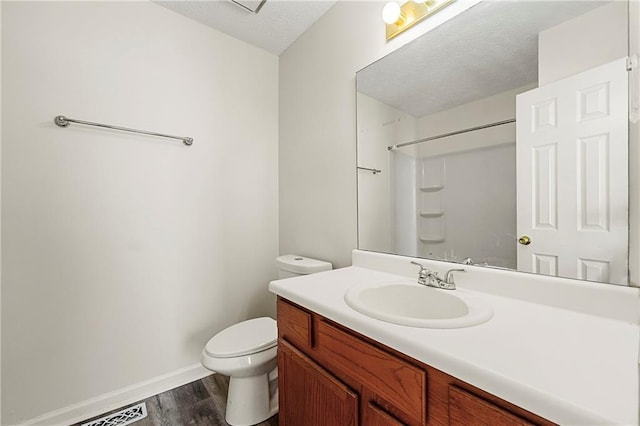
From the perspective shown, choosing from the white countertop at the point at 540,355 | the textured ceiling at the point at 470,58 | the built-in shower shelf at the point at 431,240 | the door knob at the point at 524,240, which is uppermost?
the textured ceiling at the point at 470,58

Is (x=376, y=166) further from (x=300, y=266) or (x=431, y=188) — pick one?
(x=300, y=266)

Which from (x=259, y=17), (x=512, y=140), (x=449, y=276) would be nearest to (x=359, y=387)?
(x=449, y=276)

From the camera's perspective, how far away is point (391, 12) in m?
1.21

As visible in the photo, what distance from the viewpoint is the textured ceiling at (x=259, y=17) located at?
1.61 m

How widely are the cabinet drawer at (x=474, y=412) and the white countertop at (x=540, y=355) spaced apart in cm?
4

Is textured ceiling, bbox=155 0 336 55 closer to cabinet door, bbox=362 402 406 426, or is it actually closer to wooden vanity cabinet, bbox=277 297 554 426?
wooden vanity cabinet, bbox=277 297 554 426

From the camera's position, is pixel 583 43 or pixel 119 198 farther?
pixel 119 198

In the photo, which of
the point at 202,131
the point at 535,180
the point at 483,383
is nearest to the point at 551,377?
the point at 483,383

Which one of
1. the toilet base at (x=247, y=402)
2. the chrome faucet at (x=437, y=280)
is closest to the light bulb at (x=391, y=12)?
the chrome faucet at (x=437, y=280)

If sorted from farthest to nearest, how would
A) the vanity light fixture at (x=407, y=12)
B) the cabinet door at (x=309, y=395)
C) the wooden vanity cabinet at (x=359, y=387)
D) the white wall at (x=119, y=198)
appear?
the white wall at (x=119, y=198)
the vanity light fixture at (x=407, y=12)
the cabinet door at (x=309, y=395)
the wooden vanity cabinet at (x=359, y=387)

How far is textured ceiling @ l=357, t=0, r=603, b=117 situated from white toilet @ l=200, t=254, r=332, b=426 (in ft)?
4.55

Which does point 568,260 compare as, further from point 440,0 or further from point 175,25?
point 175,25

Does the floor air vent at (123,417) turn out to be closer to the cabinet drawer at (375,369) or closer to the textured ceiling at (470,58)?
the cabinet drawer at (375,369)

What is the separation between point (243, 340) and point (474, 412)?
3.83 ft
